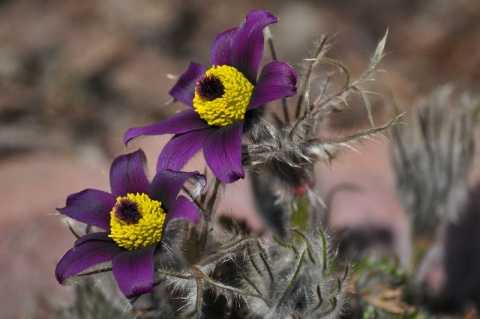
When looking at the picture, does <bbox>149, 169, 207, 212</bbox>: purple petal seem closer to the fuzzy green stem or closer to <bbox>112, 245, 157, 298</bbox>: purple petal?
<bbox>112, 245, 157, 298</bbox>: purple petal

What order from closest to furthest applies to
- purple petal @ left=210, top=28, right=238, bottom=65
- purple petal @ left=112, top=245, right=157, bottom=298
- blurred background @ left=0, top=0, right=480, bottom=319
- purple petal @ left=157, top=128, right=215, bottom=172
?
purple petal @ left=112, top=245, right=157, bottom=298 < purple petal @ left=157, top=128, right=215, bottom=172 < purple petal @ left=210, top=28, right=238, bottom=65 < blurred background @ left=0, top=0, right=480, bottom=319

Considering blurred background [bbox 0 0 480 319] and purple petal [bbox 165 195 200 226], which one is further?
blurred background [bbox 0 0 480 319]

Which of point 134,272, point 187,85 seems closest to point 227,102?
point 187,85

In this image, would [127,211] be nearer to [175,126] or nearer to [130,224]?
[130,224]

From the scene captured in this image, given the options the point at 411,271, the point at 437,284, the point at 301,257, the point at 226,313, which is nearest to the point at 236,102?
the point at 301,257

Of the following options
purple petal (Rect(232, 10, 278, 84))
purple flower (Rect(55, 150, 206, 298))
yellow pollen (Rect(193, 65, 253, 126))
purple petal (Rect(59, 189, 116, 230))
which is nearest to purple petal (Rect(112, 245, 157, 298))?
purple flower (Rect(55, 150, 206, 298))

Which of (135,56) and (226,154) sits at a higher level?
(226,154)
